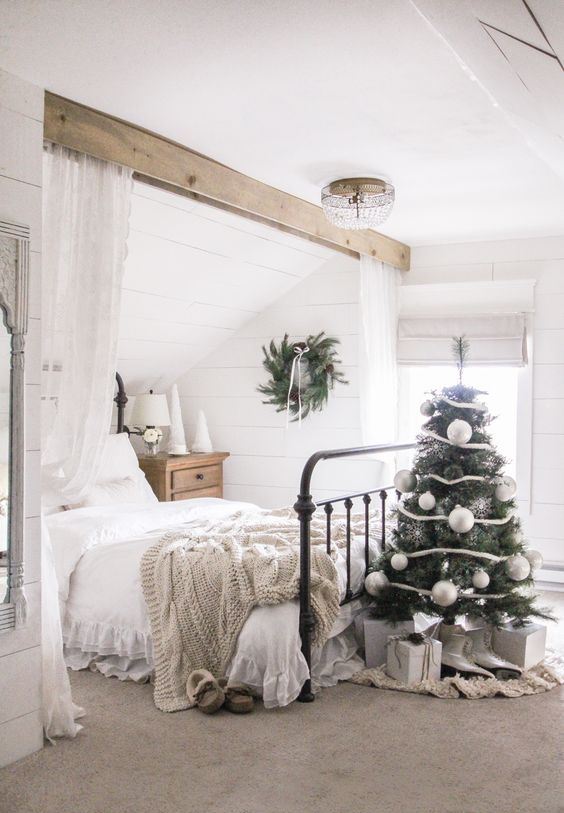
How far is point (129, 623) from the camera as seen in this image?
3.80 metres

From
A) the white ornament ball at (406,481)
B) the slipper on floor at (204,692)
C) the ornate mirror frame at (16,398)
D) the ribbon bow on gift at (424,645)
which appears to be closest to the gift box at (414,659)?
the ribbon bow on gift at (424,645)

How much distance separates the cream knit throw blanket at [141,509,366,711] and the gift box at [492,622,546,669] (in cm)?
89

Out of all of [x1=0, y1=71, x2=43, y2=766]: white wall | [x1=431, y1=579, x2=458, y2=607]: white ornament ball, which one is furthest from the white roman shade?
[x1=0, y1=71, x2=43, y2=766]: white wall

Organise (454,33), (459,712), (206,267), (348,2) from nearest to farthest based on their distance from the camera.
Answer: (454,33), (348,2), (459,712), (206,267)

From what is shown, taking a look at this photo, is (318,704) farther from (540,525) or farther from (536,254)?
(536,254)

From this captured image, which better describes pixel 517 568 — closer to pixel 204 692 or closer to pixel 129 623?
pixel 204 692

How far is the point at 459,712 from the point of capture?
3426 mm

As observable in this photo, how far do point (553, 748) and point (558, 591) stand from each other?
8.62ft

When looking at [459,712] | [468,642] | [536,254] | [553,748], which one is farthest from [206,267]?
[553,748]

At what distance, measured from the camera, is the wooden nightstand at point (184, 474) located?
5891 millimetres

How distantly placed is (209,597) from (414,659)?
0.95 meters

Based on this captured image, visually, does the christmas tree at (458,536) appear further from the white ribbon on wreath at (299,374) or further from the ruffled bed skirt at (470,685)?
the white ribbon on wreath at (299,374)

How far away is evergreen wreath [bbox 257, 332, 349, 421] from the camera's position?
6328 mm

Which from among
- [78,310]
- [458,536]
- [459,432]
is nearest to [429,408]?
[459,432]
